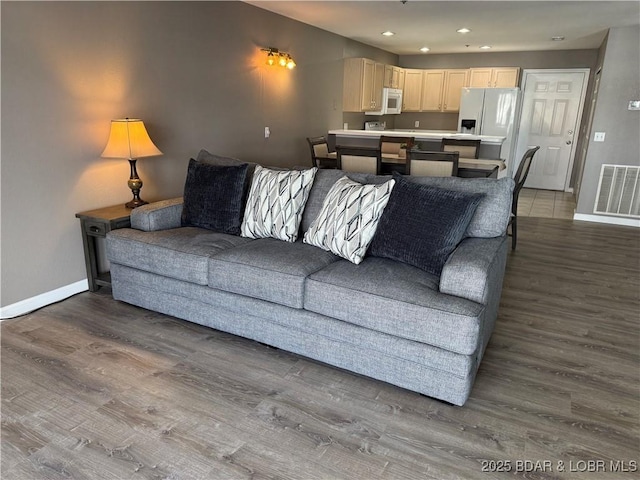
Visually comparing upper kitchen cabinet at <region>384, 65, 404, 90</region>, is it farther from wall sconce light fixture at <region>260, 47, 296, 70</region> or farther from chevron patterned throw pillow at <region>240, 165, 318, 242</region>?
chevron patterned throw pillow at <region>240, 165, 318, 242</region>

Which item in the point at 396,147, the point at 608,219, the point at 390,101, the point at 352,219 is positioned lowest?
the point at 608,219

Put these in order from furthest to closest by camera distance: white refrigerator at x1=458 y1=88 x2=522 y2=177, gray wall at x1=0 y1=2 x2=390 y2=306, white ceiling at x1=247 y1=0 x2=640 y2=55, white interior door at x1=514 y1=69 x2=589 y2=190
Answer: white interior door at x1=514 y1=69 x2=589 y2=190 → white refrigerator at x1=458 y1=88 x2=522 y2=177 → white ceiling at x1=247 y1=0 x2=640 y2=55 → gray wall at x1=0 y1=2 x2=390 y2=306

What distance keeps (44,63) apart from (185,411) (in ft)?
7.85

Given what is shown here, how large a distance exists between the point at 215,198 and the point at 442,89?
650 centimetres

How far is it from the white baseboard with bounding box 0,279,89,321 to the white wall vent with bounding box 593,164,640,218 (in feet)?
20.1

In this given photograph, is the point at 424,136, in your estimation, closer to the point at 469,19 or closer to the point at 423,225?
the point at 469,19

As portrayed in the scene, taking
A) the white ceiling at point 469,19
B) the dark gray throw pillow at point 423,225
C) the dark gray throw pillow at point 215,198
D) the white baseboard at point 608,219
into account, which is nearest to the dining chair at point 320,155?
the white ceiling at point 469,19

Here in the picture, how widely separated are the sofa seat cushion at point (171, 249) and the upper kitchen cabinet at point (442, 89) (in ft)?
21.5

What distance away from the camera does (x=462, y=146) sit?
5.18 metres

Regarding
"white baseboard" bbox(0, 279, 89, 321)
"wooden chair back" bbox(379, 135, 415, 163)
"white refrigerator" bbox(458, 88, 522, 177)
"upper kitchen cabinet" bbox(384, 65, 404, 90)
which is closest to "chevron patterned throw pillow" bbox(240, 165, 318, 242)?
"white baseboard" bbox(0, 279, 89, 321)

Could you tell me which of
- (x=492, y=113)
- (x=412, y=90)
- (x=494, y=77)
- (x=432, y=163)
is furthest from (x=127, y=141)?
(x=494, y=77)

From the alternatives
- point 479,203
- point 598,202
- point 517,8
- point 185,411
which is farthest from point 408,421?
point 598,202

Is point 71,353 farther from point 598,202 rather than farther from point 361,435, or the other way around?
point 598,202

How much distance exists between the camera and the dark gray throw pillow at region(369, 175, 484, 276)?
92.0 inches
